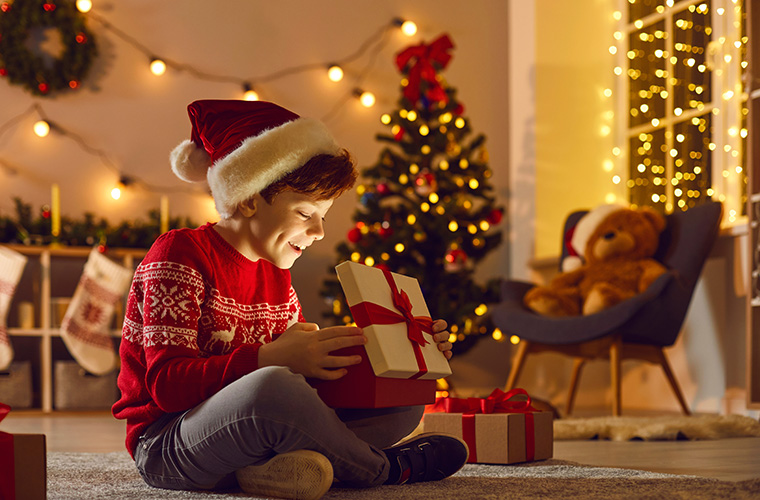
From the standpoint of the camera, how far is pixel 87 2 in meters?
4.25

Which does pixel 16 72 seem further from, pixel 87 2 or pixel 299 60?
pixel 299 60

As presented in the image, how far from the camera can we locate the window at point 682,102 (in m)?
3.57

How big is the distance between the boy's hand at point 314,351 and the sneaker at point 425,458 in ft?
0.80

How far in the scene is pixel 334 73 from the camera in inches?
182

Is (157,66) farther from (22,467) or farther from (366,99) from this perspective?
(22,467)

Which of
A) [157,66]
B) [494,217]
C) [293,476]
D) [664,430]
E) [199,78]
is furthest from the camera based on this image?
[199,78]

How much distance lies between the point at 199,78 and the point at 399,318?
11.2 feet

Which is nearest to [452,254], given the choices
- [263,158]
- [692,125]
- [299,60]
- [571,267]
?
[571,267]

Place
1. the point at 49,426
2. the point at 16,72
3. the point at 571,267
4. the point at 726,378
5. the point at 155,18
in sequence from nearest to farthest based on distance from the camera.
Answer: the point at 49,426
the point at 726,378
the point at 571,267
the point at 16,72
the point at 155,18

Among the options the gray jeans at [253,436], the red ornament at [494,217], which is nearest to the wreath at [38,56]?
the red ornament at [494,217]

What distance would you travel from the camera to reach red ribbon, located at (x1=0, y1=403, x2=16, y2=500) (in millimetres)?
1098

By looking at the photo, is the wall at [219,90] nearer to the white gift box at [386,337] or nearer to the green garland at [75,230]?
the green garland at [75,230]

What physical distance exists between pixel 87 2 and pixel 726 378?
11.2 ft

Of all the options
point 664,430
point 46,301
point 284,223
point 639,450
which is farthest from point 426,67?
point 284,223
